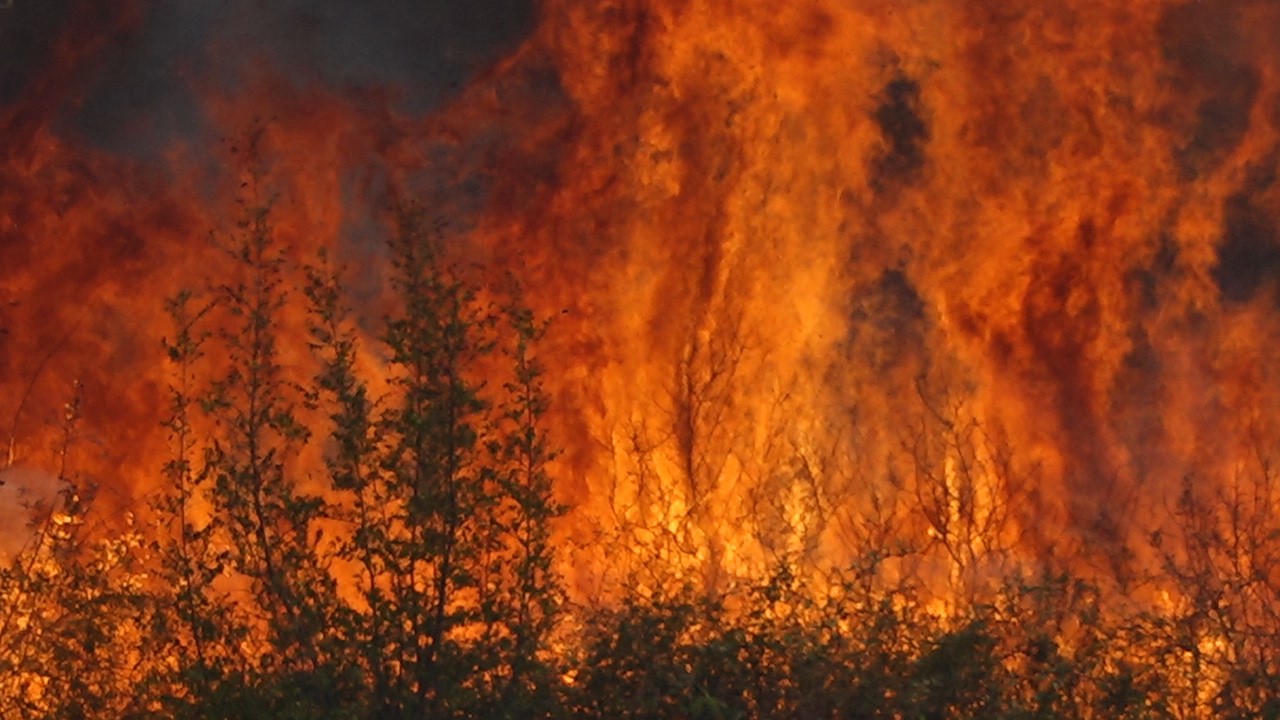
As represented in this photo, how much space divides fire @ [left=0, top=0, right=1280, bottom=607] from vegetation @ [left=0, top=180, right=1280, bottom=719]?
2275 millimetres

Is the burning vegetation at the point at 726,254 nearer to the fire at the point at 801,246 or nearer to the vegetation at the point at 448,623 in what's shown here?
the fire at the point at 801,246

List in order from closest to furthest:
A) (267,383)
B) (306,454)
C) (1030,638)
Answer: (267,383) → (1030,638) → (306,454)

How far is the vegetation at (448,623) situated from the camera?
880 cm

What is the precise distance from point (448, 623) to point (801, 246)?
15.3 ft

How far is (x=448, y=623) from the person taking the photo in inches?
347

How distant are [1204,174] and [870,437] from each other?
272 cm

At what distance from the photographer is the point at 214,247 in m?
12.5

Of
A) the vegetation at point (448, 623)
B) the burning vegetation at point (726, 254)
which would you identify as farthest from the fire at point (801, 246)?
the vegetation at point (448, 623)

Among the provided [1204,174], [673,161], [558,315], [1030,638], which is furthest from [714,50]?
[1030,638]

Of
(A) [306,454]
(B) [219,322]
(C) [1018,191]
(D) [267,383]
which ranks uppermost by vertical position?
(C) [1018,191]

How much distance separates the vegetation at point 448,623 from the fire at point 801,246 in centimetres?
228

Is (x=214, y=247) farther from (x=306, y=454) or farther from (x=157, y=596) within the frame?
(x=157, y=596)

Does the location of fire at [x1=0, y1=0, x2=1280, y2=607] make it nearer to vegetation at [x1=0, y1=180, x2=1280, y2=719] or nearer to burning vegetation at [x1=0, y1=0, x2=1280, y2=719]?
burning vegetation at [x1=0, y1=0, x2=1280, y2=719]

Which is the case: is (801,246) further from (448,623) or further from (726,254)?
(448,623)
